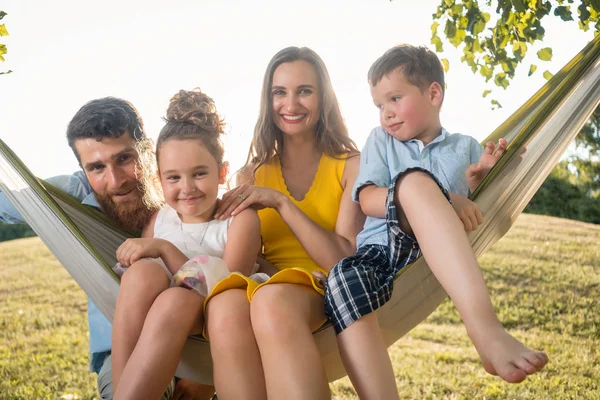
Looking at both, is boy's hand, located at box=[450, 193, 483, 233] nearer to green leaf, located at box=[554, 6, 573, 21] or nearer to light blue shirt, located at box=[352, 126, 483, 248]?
light blue shirt, located at box=[352, 126, 483, 248]

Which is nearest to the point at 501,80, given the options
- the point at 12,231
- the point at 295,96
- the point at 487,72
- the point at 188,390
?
the point at 487,72

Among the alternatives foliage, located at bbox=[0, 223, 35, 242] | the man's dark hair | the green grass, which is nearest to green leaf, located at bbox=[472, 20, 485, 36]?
the man's dark hair

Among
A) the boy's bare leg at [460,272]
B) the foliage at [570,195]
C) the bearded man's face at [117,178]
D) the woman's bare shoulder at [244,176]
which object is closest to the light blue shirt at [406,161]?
the boy's bare leg at [460,272]

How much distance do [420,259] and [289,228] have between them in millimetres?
569

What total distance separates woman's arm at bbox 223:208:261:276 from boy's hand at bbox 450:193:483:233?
55cm

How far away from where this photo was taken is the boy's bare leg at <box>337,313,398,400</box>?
4.90 ft

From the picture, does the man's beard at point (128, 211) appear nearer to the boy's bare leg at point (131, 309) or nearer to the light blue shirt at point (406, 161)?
the boy's bare leg at point (131, 309)

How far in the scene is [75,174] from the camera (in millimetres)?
2428

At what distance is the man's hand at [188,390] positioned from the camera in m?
2.22

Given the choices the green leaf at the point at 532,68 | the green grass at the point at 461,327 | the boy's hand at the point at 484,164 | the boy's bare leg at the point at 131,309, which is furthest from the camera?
the green grass at the point at 461,327

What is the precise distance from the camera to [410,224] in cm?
164

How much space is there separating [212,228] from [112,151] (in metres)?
0.43

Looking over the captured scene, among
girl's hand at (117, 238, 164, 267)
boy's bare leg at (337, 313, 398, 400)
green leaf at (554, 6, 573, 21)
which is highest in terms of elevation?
A: green leaf at (554, 6, 573, 21)

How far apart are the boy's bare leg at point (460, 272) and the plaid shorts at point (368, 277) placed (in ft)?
0.16
